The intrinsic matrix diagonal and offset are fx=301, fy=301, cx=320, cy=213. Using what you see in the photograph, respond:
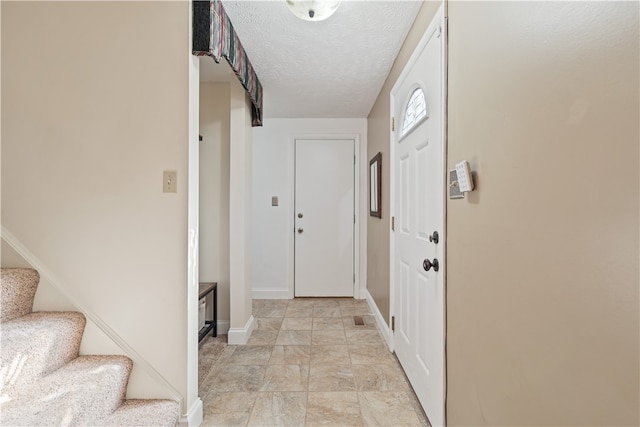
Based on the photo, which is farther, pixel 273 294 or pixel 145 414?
pixel 273 294

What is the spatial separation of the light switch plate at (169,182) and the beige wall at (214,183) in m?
1.18

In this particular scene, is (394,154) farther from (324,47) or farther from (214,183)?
(214,183)

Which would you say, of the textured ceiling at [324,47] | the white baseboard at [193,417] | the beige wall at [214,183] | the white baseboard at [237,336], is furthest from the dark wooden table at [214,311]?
the textured ceiling at [324,47]

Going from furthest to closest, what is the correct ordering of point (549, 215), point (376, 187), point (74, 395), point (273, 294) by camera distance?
point (273, 294), point (376, 187), point (74, 395), point (549, 215)

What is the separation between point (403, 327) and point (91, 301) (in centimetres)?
181

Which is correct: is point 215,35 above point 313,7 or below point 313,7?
below

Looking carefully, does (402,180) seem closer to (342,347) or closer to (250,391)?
(342,347)

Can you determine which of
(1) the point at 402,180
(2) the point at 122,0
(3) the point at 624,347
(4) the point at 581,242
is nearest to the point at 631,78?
(4) the point at 581,242

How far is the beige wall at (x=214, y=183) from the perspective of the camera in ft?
8.69

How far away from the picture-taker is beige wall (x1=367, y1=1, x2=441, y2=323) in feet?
6.50

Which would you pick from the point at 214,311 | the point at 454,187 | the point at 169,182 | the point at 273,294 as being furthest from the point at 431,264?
the point at 273,294

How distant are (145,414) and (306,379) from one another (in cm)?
93

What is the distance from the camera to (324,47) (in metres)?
2.11

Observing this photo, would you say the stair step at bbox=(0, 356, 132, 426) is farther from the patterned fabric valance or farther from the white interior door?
the white interior door
